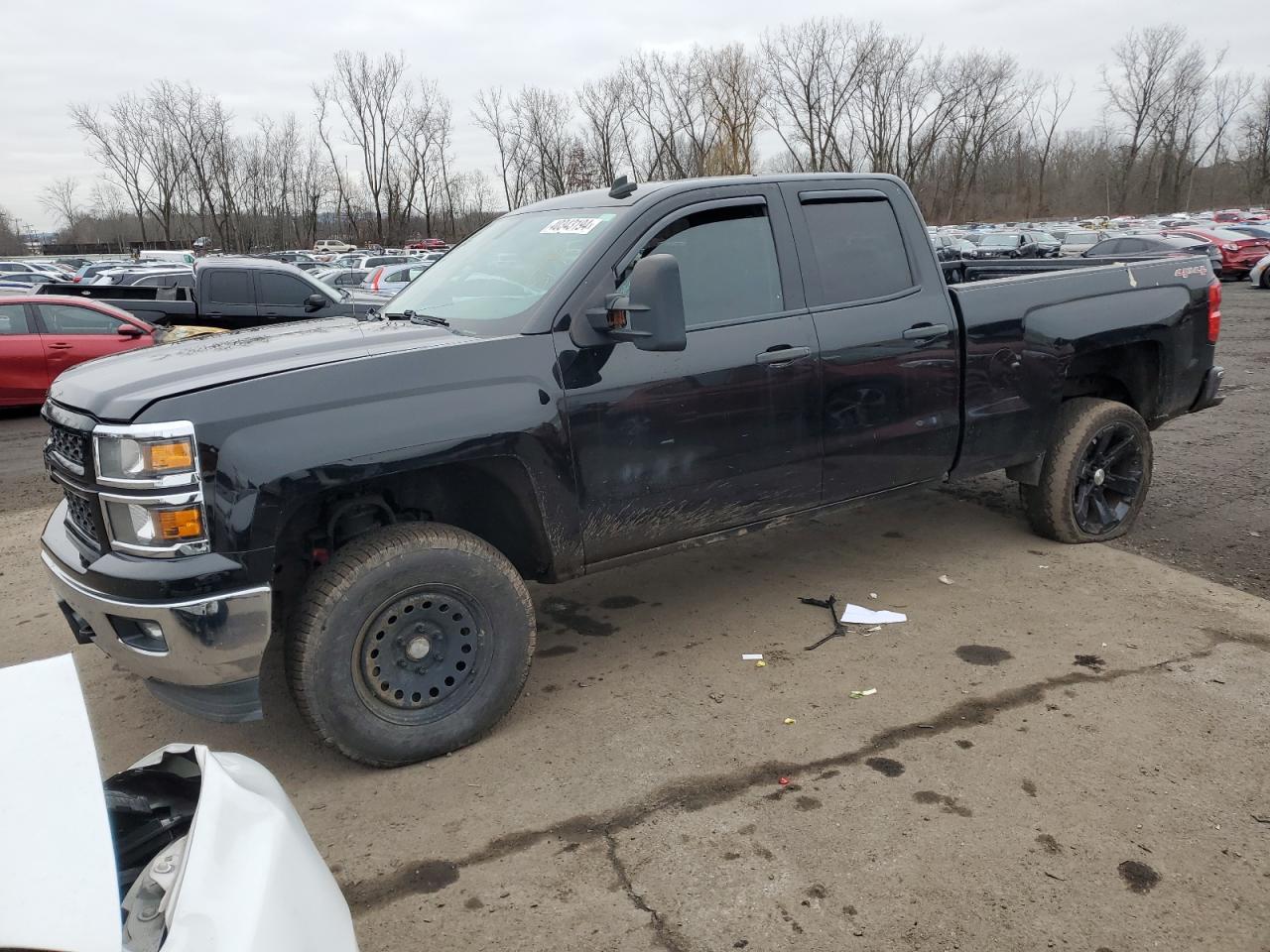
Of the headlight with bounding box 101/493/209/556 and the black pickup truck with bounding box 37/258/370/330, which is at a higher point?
the black pickup truck with bounding box 37/258/370/330

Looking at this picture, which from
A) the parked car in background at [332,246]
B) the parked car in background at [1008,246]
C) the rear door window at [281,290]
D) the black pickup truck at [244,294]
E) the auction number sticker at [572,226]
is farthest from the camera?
the parked car in background at [332,246]

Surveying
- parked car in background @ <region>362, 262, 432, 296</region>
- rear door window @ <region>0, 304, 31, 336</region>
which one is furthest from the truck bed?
parked car in background @ <region>362, 262, 432, 296</region>

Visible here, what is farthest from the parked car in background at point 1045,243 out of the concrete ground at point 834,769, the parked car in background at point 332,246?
the parked car in background at point 332,246

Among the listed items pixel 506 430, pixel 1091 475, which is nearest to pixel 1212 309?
pixel 1091 475

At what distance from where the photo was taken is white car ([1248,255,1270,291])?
23531 mm

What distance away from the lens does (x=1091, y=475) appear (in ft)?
17.5

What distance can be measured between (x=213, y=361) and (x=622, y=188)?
182 cm

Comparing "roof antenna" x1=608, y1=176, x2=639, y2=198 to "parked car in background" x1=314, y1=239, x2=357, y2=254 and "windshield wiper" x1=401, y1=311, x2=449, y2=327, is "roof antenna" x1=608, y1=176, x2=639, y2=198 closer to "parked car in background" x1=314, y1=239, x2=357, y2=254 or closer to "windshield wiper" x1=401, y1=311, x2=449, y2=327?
"windshield wiper" x1=401, y1=311, x2=449, y2=327

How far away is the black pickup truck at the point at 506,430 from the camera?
2.89 metres

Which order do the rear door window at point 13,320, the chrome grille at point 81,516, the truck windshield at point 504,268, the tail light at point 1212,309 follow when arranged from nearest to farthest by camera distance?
the chrome grille at point 81,516 < the truck windshield at point 504,268 < the tail light at point 1212,309 < the rear door window at point 13,320

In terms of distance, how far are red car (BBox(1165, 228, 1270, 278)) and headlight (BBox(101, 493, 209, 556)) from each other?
2936cm

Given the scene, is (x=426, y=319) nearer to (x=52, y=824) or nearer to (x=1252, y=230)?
(x=52, y=824)

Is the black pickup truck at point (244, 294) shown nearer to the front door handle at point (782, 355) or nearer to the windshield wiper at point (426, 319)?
the windshield wiper at point (426, 319)

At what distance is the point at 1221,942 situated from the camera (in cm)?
242
